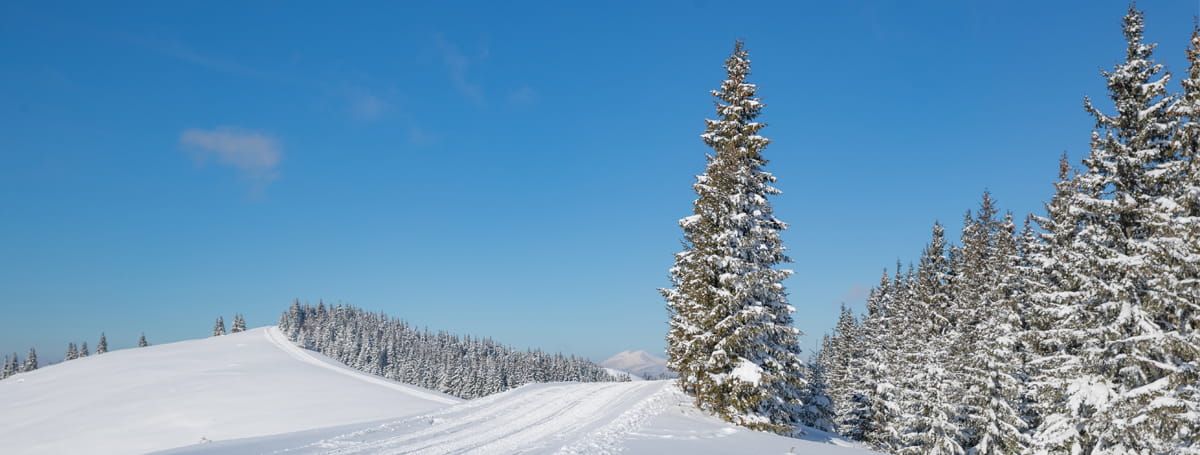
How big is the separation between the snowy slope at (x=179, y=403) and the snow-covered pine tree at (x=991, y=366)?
23.3 metres

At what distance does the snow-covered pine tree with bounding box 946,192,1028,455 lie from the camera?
22.6m

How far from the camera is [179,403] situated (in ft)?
168

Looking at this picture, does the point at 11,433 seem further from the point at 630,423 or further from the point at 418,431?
the point at 630,423

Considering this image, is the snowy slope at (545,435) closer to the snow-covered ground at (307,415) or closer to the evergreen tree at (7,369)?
the snow-covered ground at (307,415)

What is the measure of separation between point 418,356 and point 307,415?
81.7 metres

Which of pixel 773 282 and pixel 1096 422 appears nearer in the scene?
pixel 1096 422

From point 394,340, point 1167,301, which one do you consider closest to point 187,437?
point 1167,301

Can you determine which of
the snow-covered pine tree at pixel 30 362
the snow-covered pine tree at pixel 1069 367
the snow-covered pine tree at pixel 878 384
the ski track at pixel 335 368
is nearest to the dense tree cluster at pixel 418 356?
the ski track at pixel 335 368

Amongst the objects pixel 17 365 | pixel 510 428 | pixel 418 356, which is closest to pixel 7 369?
pixel 17 365

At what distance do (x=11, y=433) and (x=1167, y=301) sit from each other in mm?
76015

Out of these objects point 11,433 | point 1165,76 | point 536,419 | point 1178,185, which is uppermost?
point 1165,76

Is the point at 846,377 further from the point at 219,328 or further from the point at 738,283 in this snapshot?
the point at 219,328

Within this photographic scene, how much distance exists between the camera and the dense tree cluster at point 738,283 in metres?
19.5

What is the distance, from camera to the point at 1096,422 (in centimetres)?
1567
